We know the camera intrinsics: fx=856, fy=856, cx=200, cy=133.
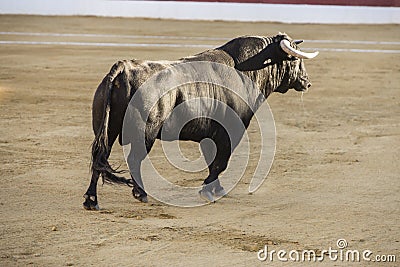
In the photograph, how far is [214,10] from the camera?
1496 centimetres

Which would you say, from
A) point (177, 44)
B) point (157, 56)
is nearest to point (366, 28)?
point (177, 44)

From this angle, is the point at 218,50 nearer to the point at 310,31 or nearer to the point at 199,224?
the point at 199,224

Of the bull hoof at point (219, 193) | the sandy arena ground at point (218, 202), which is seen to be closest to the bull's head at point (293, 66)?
the sandy arena ground at point (218, 202)

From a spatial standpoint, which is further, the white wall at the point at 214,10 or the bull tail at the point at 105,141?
the white wall at the point at 214,10

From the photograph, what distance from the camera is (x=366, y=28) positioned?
47.1 feet

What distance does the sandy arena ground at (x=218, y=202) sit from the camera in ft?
12.8

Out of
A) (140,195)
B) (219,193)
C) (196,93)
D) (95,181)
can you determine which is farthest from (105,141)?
(219,193)

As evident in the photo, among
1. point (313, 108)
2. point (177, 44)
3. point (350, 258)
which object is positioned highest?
point (177, 44)

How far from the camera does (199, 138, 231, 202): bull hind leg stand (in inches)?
185

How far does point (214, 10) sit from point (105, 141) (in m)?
11.0

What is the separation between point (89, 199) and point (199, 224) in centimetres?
59
